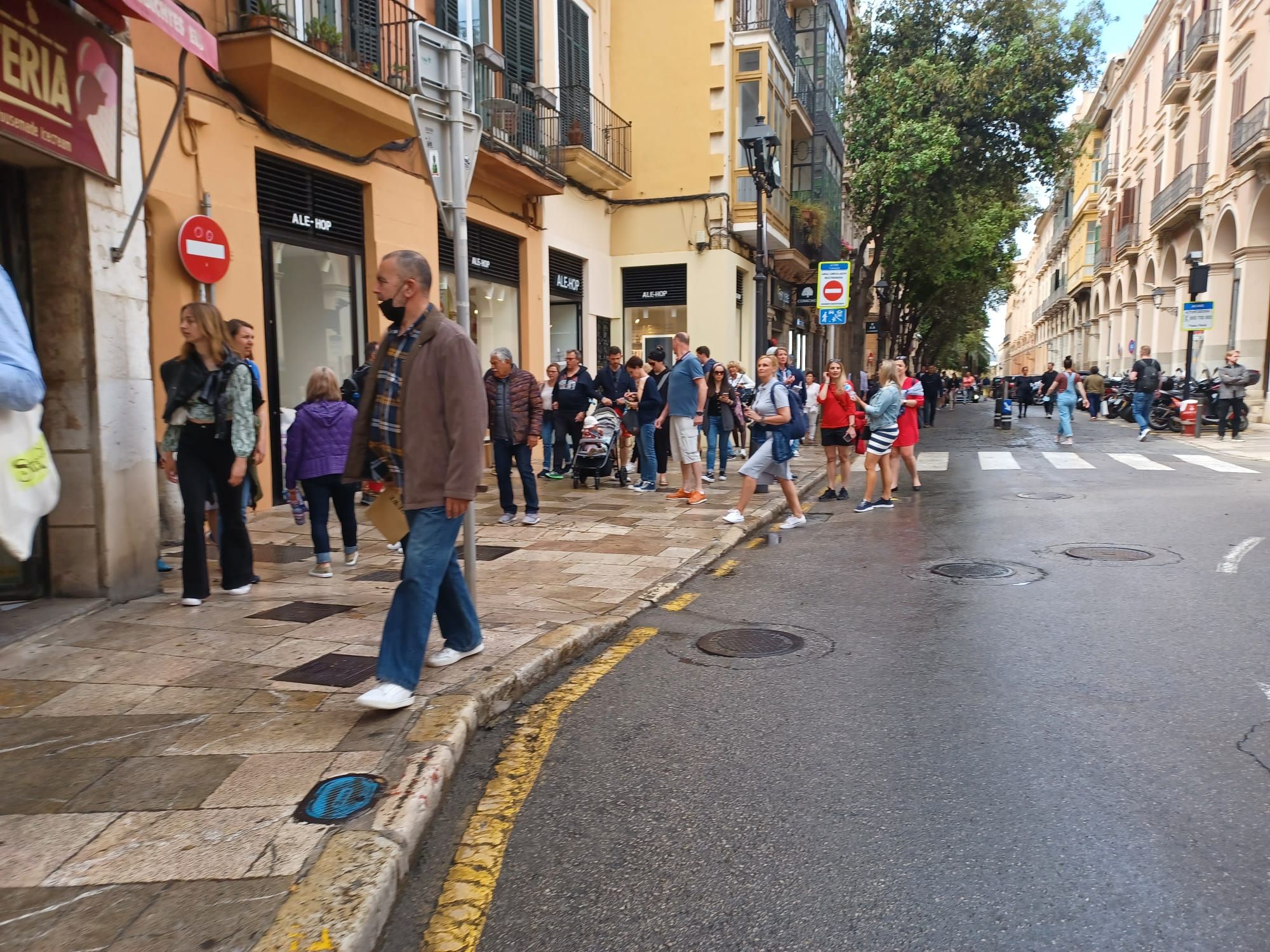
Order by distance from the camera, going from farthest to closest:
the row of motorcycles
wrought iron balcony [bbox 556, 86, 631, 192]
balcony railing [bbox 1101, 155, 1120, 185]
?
balcony railing [bbox 1101, 155, 1120, 185] < the row of motorcycles < wrought iron balcony [bbox 556, 86, 631, 192]

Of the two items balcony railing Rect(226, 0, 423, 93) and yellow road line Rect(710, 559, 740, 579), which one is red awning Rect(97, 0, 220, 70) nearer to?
balcony railing Rect(226, 0, 423, 93)

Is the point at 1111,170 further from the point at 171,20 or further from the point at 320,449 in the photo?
the point at 171,20

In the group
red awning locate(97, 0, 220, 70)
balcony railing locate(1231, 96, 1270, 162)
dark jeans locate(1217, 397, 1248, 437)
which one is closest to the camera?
red awning locate(97, 0, 220, 70)

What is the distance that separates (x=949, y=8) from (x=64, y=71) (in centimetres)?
2572

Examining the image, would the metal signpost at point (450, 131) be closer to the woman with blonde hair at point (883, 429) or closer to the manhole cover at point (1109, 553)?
the manhole cover at point (1109, 553)

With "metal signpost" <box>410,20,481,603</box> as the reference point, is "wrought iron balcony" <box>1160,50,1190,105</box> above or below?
above

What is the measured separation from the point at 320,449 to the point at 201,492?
1.18m

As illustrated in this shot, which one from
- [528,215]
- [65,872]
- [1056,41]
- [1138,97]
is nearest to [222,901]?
[65,872]

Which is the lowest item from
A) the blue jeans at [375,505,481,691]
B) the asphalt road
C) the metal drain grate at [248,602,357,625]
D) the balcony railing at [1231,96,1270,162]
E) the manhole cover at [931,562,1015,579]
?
the asphalt road

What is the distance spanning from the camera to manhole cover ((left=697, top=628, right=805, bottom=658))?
516 cm

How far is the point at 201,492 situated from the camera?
596 cm

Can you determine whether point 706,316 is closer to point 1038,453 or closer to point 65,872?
point 1038,453

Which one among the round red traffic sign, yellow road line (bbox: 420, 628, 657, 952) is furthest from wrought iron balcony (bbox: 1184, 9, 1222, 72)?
yellow road line (bbox: 420, 628, 657, 952)

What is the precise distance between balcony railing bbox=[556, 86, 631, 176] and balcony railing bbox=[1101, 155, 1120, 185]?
4053 centimetres
